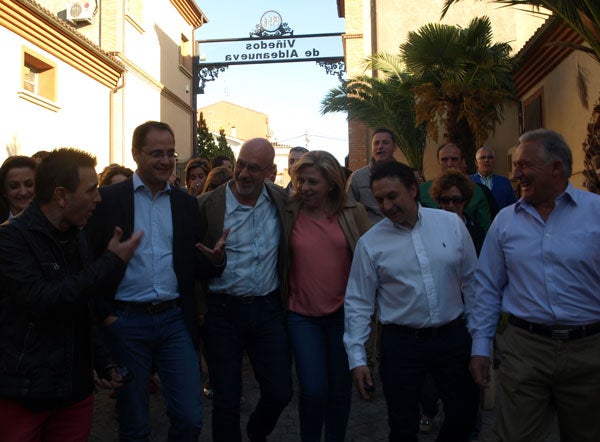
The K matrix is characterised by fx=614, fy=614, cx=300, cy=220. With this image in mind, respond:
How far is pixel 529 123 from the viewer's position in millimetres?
14055

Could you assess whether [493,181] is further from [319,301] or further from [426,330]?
[426,330]

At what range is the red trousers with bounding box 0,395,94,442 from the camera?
2.57 metres

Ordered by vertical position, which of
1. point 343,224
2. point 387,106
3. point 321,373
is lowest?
point 321,373

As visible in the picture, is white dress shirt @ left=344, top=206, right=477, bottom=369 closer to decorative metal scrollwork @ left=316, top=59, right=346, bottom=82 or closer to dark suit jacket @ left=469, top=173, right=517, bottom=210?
dark suit jacket @ left=469, top=173, right=517, bottom=210

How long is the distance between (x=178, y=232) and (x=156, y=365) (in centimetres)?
78

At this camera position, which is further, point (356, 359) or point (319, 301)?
point (319, 301)

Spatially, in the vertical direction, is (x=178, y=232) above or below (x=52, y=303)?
above

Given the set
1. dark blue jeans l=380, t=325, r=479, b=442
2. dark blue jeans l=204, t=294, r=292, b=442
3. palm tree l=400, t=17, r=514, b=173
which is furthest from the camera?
palm tree l=400, t=17, r=514, b=173

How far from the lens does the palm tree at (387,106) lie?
15898mm

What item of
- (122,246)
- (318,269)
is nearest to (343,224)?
(318,269)

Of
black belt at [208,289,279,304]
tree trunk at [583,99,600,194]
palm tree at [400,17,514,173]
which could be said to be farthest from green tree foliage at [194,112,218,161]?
black belt at [208,289,279,304]

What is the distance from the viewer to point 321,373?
12.4 feet

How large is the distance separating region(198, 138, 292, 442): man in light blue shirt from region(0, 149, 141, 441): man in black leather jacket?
1028 mm

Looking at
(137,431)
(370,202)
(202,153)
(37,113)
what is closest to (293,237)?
(137,431)
